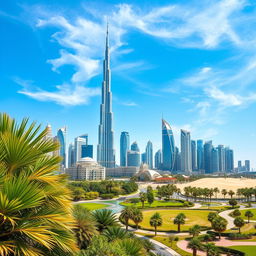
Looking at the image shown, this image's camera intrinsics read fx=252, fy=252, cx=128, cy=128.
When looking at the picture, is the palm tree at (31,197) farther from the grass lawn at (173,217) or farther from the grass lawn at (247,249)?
the grass lawn at (173,217)

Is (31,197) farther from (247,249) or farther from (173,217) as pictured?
(173,217)

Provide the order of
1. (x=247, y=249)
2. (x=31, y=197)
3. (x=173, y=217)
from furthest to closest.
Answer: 1. (x=173, y=217)
2. (x=247, y=249)
3. (x=31, y=197)

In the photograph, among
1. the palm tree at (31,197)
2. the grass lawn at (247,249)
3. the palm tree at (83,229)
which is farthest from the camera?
the grass lawn at (247,249)

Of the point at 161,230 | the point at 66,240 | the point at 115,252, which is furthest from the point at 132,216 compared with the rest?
the point at 66,240

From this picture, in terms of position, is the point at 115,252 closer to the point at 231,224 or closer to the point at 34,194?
the point at 34,194

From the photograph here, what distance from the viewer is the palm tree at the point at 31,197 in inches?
217

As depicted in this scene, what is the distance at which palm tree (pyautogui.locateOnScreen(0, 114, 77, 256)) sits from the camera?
18.1ft

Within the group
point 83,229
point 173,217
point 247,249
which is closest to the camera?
point 83,229

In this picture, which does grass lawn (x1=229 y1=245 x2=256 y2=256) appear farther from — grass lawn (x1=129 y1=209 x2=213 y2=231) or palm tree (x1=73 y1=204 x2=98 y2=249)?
palm tree (x1=73 y1=204 x2=98 y2=249)

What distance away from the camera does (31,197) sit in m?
5.68

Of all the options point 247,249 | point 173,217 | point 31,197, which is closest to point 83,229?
point 31,197

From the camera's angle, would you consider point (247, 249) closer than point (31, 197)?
No

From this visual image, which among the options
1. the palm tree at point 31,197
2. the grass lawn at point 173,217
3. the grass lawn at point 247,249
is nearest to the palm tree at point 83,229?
the palm tree at point 31,197

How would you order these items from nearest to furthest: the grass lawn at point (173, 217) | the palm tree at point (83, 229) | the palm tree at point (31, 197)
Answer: the palm tree at point (31, 197) < the palm tree at point (83, 229) < the grass lawn at point (173, 217)
